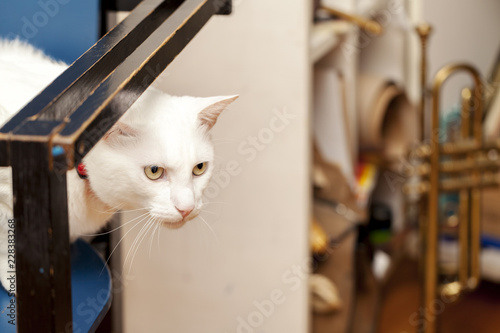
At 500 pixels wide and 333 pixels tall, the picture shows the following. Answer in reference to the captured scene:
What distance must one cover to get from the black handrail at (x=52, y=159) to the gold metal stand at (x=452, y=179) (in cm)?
90

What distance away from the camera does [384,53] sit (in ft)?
5.03

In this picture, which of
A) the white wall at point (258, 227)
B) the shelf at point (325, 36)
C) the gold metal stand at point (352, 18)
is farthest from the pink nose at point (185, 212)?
the gold metal stand at point (352, 18)

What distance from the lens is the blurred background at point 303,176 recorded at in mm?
526

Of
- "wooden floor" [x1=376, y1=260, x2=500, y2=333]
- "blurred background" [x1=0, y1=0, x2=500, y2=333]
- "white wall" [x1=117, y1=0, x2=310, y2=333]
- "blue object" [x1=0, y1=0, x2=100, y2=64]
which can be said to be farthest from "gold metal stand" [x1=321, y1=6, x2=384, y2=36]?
"wooden floor" [x1=376, y1=260, x2=500, y2=333]

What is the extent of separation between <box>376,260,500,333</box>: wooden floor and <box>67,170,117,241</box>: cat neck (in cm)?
121

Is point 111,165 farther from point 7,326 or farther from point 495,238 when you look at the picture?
point 495,238

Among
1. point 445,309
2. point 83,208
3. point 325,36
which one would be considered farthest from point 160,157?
point 445,309

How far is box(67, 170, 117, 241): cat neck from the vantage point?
0.34m

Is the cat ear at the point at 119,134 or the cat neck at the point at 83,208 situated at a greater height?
the cat ear at the point at 119,134

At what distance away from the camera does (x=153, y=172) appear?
0.29 meters

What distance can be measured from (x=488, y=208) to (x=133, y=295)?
1086 mm

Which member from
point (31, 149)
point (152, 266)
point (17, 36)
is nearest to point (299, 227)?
point (152, 266)

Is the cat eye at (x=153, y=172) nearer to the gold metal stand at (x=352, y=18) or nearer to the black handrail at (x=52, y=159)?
the black handrail at (x=52, y=159)

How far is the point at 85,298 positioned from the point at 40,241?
138 millimetres
